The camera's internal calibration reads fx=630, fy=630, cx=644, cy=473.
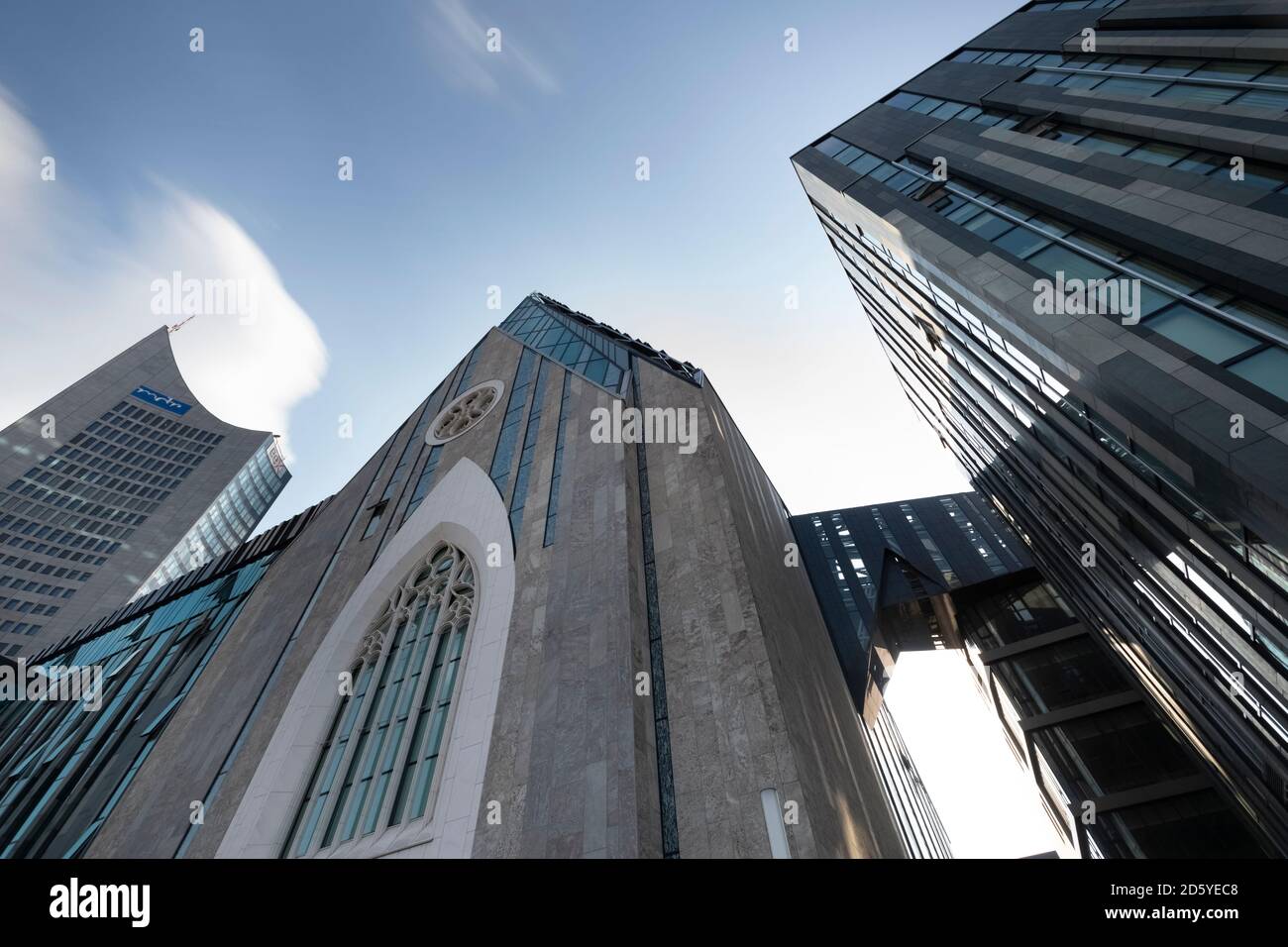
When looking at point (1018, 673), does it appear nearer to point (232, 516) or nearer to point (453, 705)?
point (453, 705)

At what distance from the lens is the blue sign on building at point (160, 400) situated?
107 m

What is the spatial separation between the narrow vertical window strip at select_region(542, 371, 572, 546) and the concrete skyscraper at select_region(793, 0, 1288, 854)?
43.1 feet

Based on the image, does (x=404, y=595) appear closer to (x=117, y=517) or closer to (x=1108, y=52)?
(x=1108, y=52)

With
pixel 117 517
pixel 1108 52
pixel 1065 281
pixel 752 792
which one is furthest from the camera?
pixel 117 517

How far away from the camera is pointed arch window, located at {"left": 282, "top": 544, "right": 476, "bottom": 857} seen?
15930 mm

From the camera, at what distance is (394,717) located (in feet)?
59.7

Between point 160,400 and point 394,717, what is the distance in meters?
121

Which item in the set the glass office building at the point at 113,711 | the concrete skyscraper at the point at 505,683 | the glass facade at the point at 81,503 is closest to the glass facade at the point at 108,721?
the glass office building at the point at 113,711

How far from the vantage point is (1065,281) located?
13867 mm

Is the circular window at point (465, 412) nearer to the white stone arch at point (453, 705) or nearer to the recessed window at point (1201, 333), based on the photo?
the white stone arch at point (453, 705)

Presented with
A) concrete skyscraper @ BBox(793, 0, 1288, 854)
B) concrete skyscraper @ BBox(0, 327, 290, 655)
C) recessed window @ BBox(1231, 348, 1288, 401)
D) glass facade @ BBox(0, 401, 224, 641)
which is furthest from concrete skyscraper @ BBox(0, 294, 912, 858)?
concrete skyscraper @ BBox(0, 327, 290, 655)
